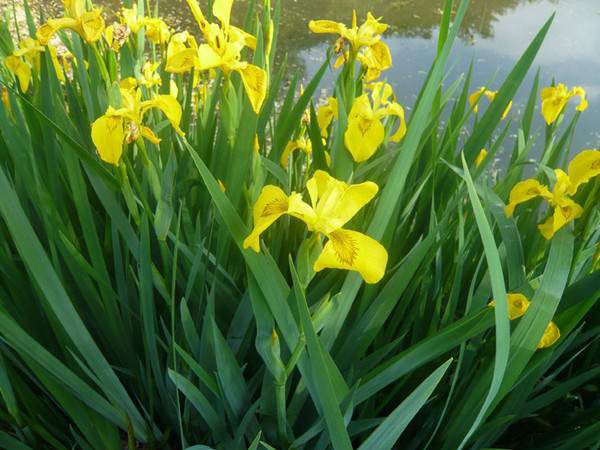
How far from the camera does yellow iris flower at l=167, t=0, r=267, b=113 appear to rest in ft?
2.21

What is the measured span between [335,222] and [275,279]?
0.13 m

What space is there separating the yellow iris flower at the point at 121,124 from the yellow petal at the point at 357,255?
10.9 inches

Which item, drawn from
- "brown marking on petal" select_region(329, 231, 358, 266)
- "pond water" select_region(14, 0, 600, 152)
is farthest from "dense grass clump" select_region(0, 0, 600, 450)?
"pond water" select_region(14, 0, 600, 152)

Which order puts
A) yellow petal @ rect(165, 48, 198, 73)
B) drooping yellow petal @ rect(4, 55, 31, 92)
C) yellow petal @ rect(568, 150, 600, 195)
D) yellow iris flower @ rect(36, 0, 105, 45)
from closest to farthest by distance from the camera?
yellow petal @ rect(568, 150, 600, 195) < yellow petal @ rect(165, 48, 198, 73) < yellow iris flower @ rect(36, 0, 105, 45) < drooping yellow petal @ rect(4, 55, 31, 92)

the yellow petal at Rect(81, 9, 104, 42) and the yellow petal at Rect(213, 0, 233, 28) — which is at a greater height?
the yellow petal at Rect(213, 0, 233, 28)

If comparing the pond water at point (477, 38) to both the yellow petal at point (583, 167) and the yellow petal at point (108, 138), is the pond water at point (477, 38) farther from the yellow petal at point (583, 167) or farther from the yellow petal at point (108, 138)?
the yellow petal at point (108, 138)

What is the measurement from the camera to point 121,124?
66 cm

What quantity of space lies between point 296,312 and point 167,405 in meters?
0.33

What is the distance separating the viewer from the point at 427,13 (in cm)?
539

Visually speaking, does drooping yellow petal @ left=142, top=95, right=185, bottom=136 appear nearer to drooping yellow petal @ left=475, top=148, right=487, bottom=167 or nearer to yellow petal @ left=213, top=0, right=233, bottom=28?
yellow petal @ left=213, top=0, right=233, bottom=28

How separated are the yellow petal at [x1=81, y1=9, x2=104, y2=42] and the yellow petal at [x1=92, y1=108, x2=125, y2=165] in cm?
27

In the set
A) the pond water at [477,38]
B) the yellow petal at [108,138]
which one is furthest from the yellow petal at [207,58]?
the pond water at [477,38]

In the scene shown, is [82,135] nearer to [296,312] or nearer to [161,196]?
[161,196]

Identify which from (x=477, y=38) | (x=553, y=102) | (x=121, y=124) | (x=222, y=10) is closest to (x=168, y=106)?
(x=121, y=124)
